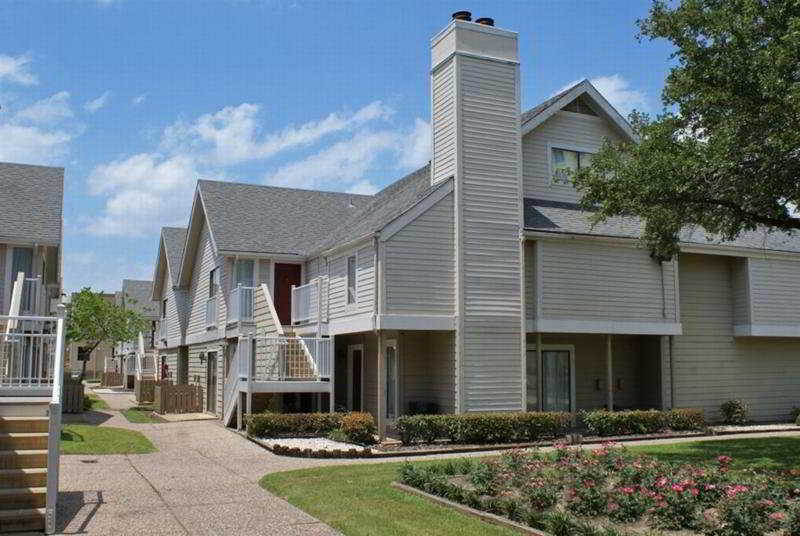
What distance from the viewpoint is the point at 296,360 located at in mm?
21641

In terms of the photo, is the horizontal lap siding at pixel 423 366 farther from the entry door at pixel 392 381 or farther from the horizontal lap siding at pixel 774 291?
the horizontal lap siding at pixel 774 291

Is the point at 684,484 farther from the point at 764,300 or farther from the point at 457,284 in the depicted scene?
the point at 764,300

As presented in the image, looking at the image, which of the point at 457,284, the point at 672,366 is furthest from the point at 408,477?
the point at 672,366

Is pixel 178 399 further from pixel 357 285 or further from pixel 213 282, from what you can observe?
pixel 357 285

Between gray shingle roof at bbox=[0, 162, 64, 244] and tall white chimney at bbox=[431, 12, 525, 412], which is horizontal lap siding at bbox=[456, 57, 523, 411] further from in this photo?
gray shingle roof at bbox=[0, 162, 64, 244]

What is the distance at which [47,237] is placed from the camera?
75.4 ft

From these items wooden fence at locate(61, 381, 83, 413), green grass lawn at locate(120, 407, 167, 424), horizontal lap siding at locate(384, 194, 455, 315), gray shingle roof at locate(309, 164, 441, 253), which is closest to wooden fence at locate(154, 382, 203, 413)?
green grass lawn at locate(120, 407, 167, 424)

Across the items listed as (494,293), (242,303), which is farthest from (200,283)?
(494,293)

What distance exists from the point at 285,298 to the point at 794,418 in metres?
17.3

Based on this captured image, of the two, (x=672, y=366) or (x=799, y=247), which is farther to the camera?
(x=799, y=247)

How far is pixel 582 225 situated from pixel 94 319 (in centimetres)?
2799

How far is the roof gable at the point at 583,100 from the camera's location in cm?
2283

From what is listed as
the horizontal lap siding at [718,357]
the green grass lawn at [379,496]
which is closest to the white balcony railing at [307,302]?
the green grass lawn at [379,496]

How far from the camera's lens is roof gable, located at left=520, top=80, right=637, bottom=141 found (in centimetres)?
2283
